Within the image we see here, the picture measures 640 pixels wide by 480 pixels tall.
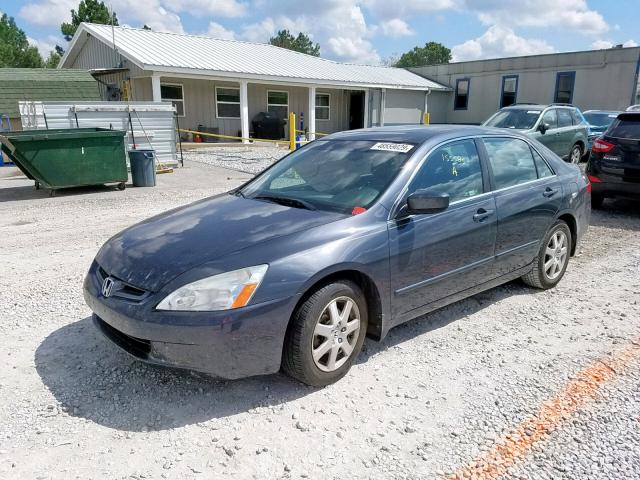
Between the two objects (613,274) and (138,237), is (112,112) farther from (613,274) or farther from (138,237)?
(613,274)

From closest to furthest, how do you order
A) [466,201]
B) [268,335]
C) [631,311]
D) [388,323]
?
1. [268,335]
2. [388,323]
3. [466,201]
4. [631,311]

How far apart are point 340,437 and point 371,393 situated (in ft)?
1.58

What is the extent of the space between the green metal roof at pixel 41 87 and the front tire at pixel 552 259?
17.3 metres

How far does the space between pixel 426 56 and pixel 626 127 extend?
343 feet

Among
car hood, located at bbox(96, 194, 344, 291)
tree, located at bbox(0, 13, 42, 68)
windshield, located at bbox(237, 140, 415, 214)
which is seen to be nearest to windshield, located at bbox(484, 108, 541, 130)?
windshield, located at bbox(237, 140, 415, 214)

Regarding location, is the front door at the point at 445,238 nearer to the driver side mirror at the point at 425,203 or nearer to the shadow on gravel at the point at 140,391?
the driver side mirror at the point at 425,203

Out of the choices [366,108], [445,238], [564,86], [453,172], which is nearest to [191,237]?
[445,238]

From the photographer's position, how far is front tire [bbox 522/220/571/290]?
470 centimetres

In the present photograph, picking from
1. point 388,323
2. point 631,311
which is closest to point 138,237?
point 388,323

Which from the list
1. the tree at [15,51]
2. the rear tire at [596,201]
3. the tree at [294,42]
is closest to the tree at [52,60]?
the tree at [15,51]

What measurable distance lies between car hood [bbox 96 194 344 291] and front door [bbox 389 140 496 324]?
1.87ft

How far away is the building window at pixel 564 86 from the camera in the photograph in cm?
2449

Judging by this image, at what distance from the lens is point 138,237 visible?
3422mm

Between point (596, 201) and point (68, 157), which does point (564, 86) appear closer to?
point (596, 201)
